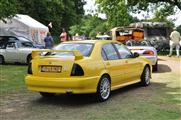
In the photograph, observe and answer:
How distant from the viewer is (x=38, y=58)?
9555 mm

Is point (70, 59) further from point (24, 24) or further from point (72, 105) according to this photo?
point (24, 24)

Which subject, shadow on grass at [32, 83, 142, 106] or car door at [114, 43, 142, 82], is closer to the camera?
shadow on grass at [32, 83, 142, 106]

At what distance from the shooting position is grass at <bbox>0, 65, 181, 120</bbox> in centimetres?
798

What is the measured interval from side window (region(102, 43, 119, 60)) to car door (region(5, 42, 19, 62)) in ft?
35.0

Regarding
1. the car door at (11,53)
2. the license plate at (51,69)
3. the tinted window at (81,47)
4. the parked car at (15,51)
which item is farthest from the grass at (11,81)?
the car door at (11,53)

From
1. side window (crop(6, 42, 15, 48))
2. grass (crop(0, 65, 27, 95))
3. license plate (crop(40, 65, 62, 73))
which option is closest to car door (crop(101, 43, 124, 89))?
license plate (crop(40, 65, 62, 73))

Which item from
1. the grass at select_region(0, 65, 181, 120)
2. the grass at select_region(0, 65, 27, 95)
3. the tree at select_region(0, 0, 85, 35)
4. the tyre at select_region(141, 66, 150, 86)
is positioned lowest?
the grass at select_region(0, 65, 181, 120)

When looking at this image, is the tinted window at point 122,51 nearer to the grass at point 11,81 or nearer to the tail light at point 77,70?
the tail light at point 77,70

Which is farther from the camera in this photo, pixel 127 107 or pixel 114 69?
pixel 114 69

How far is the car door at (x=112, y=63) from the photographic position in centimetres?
987

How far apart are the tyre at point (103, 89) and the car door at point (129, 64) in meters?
1.01

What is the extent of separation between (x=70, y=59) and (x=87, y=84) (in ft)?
2.17

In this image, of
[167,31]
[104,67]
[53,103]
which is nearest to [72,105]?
[53,103]

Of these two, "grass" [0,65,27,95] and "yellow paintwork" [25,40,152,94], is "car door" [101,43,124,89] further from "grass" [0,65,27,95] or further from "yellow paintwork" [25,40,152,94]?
"grass" [0,65,27,95]
